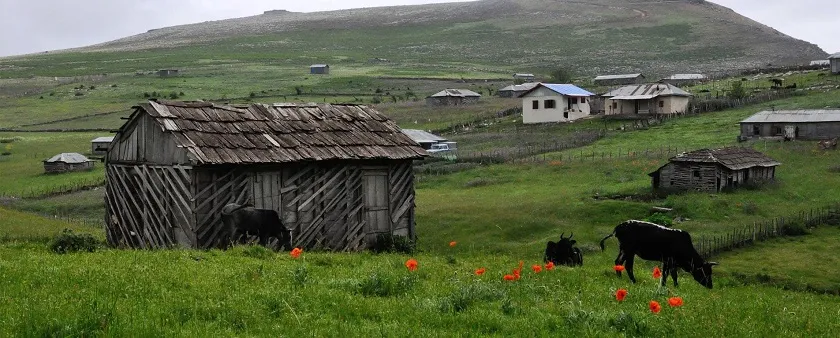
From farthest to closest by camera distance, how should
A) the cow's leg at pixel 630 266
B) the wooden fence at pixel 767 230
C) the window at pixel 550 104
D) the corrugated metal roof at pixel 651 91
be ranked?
the window at pixel 550 104, the corrugated metal roof at pixel 651 91, the wooden fence at pixel 767 230, the cow's leg at pixel 630 266

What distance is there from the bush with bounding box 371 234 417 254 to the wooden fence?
1325 cm

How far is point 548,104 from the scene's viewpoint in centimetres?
8544

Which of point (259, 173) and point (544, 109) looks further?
point (544, 109)

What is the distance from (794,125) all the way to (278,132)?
161 ft

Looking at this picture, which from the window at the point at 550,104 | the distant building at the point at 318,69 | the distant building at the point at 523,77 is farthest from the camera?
the distant building at the point at 318,69

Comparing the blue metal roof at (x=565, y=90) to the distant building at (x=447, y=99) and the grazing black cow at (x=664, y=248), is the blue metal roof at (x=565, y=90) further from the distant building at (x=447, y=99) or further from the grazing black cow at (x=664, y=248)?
the grazing black cow at (x=664, y=248)

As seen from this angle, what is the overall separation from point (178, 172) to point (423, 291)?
1176cm

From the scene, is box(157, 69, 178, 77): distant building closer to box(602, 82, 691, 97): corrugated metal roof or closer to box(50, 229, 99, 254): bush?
box(602, 82, 691, 97): corrugated metal roof

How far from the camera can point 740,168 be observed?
46031mm

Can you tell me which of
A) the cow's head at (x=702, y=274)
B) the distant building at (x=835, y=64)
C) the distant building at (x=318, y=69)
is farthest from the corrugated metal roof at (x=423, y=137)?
the distant building at (x=318, y=69)

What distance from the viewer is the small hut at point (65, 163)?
6575cm

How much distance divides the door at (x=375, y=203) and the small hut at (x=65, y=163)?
48707mm

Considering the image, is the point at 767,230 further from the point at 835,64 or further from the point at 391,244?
the point at 835,64

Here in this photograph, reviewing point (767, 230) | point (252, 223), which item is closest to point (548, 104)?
point (767, 230)
